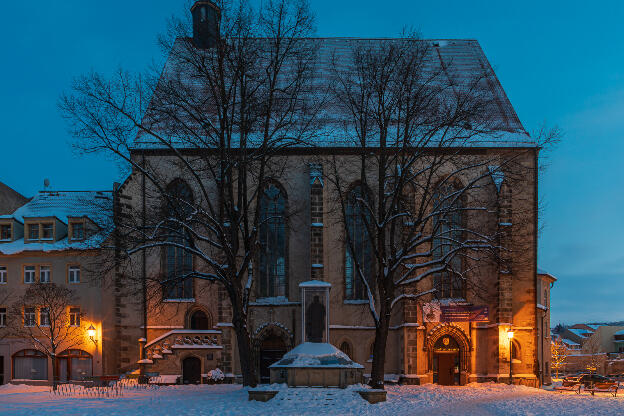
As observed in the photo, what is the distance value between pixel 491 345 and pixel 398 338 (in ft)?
13.5

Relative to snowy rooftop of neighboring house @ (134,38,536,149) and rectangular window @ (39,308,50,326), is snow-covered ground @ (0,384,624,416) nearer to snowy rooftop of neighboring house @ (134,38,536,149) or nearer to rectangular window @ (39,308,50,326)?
rectangular window @ (39,308,50,326)

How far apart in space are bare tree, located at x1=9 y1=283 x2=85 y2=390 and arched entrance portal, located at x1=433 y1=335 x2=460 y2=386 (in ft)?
55.0

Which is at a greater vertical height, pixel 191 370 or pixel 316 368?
pixel 316 368

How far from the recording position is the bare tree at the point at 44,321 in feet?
98.6

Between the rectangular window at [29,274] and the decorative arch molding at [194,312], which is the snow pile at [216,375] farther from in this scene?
the rectangular window at [29,274]

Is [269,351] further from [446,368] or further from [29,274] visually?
[29,274]

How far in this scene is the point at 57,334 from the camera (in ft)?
99.7

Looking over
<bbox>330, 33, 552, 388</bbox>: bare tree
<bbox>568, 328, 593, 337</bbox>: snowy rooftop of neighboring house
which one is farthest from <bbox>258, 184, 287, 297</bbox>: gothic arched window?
<bbox>568, 328, 593, 337</bbox>: snowy rooftop of neighboring house

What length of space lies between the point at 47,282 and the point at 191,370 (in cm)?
901

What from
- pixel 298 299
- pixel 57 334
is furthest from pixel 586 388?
pixel 57 334

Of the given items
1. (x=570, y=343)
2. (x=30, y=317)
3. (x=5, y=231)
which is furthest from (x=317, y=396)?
(x=570, y=343)

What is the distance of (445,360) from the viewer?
95.1 ft

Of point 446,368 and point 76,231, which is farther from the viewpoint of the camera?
point 76,231

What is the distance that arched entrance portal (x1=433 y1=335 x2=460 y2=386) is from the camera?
2888 cm
